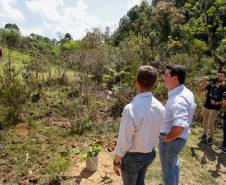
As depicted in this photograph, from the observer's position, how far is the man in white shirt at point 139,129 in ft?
4.70

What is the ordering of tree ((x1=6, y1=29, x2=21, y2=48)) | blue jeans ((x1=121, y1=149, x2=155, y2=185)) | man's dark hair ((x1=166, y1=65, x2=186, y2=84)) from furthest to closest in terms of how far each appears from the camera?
1. tree ((x1=6, y1=29, x2=21, y2=48))
2. man's dark hair ((x1=166, y1=65, x2=186, y2=84))
3. blue jeans ((x1=121, y1=149, x2=155, y2=185))

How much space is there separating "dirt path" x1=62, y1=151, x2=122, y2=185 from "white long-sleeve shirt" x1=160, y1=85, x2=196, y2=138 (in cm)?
150

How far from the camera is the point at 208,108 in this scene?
12.4 ft

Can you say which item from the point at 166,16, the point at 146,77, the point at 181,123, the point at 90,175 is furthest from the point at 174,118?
the point at 166,16

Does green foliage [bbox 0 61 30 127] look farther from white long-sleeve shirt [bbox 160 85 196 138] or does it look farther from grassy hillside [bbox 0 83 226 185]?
white long-sleeve shirt [bbox 160 85 196 138]

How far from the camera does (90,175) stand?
2883mm

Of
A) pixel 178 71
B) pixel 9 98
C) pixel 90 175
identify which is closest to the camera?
pixel 178 71

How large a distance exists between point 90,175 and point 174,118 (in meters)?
A: 1.98

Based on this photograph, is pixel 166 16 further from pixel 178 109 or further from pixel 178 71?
pixel 178 109

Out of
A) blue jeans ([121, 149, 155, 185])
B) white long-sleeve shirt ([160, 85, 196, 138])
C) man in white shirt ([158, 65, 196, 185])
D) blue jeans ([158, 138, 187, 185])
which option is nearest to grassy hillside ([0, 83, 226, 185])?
blue jeans ([158, 138, 187, 185])

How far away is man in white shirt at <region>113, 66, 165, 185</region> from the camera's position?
1.43 metres

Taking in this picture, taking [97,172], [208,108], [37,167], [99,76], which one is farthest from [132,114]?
[99,76]

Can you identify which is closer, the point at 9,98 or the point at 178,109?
the point at 178,109

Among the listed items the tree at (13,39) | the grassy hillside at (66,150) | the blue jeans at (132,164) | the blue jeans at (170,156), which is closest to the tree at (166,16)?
the grassy hillside at (66,150)
